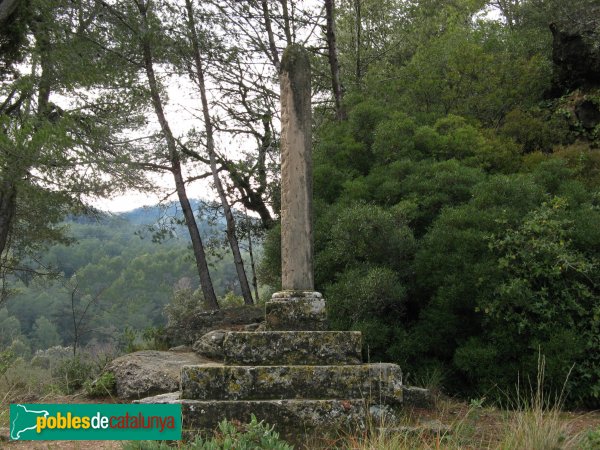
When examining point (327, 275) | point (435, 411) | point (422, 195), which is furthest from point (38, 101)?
point (435, 411)

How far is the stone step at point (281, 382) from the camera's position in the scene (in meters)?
4.88

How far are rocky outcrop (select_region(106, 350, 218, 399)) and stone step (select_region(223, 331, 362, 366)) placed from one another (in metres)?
3.22

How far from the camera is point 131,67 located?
43.7ft

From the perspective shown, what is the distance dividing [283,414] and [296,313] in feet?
3.99

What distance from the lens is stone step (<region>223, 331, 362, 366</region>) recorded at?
523 cm

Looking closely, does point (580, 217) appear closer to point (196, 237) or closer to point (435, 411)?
point (435, 411)

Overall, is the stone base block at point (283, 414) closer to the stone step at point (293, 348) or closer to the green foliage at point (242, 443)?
the stone step at point (293, 348)

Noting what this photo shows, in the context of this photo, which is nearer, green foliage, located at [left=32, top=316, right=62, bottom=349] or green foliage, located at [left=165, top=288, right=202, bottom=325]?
green foliage, located at [left=165, top=288, right=202, bottom=325]

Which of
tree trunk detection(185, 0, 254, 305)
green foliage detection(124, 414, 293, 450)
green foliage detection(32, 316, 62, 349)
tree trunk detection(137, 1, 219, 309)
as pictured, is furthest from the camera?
green foliage detection(32, 316, 62, 349)

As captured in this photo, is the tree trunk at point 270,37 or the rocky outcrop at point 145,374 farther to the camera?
the tree trunk at point 270,37

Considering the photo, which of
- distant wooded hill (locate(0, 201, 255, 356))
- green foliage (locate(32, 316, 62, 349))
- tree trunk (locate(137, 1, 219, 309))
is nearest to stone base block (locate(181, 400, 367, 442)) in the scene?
tree trunk (locate(137, 1, 219, 309))

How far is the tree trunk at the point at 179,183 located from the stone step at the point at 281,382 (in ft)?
28.1

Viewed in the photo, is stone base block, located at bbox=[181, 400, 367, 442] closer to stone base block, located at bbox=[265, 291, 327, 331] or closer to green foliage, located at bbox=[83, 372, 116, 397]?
stone base block, located at bbox=[265, 291, 327, 331]

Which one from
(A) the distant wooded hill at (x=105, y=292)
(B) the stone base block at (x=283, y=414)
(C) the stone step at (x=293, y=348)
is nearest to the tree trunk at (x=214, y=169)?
(C) the stone step at (x=293, y=348)
